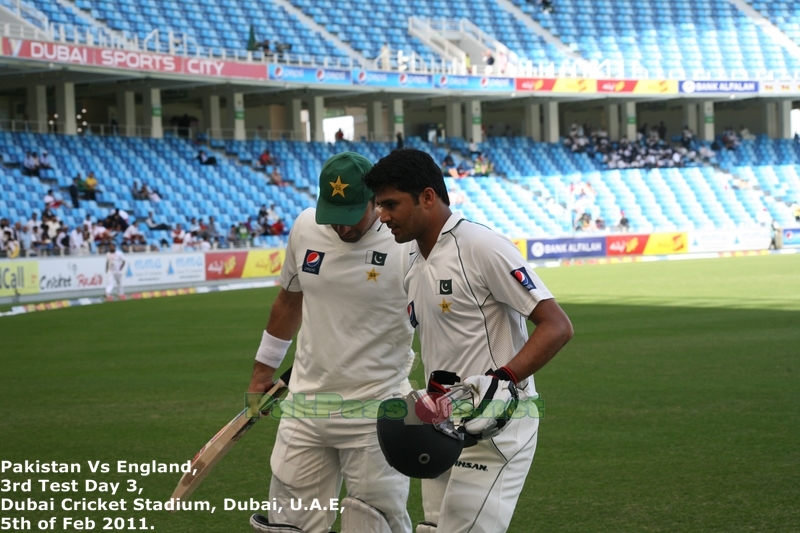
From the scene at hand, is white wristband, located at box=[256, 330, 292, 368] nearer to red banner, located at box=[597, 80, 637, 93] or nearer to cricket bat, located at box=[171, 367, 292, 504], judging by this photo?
cricket bat, located at box=[171, 367, 292, 504]

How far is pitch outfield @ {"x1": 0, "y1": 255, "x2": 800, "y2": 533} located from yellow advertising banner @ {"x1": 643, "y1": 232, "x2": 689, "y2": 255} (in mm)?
19025

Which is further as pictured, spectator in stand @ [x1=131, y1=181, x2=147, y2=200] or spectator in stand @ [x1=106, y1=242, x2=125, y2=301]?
spectator in stand @ [x1=131, y1=181, x2=147, y2=200]

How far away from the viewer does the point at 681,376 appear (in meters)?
11.5

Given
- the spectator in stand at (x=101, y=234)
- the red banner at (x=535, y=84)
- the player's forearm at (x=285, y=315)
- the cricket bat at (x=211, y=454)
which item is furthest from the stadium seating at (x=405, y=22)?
the cricket bat at (x=211, y=454)

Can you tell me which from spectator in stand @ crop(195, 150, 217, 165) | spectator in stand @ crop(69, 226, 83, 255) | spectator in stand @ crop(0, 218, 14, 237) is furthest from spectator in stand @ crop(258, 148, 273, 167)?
spectator in stand @ crop(0, 218, 14, 237)

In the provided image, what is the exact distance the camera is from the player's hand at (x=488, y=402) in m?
3.63

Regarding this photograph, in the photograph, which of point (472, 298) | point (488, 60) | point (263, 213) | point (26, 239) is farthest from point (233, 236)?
point (472, 298)

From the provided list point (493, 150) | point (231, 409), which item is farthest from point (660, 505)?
point (493, 150)

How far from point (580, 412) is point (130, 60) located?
89.8 feet

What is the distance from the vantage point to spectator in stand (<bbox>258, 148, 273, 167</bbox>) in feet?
129

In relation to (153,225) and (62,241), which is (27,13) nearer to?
(153,225)

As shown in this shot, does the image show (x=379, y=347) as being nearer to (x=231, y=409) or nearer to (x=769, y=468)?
(x=769, y=468)

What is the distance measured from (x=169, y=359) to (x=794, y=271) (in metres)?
19.5

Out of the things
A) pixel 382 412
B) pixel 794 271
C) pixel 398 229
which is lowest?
pixel 794 271
